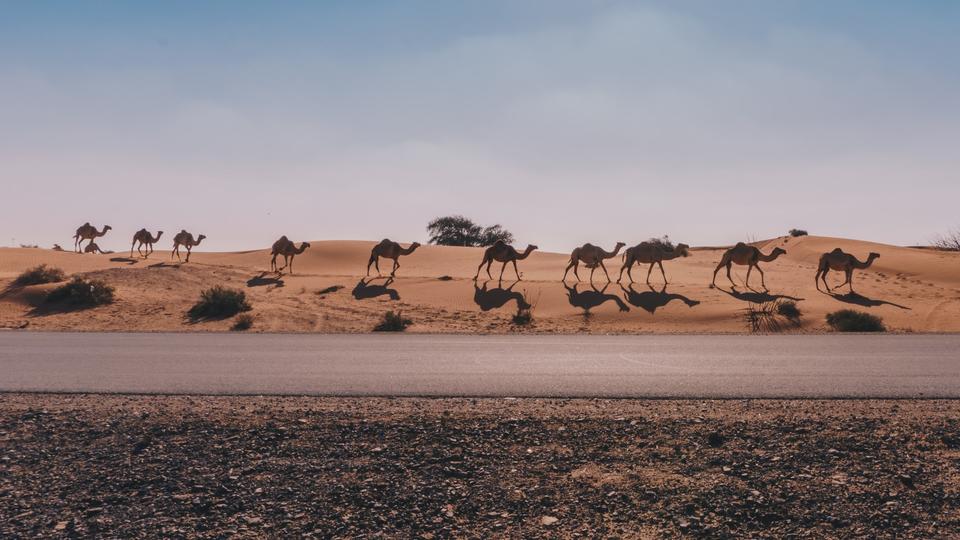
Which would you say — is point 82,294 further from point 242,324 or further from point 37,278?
point 242,324

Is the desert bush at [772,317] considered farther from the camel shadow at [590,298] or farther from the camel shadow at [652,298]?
the camel shadow at [590,298]

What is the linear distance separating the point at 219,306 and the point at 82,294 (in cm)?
485

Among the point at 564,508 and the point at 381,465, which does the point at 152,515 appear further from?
the point at 564,508

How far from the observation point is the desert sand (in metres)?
23.6

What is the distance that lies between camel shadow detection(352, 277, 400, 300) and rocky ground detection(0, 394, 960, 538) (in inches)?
784

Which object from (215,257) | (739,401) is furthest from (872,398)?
(215,257)

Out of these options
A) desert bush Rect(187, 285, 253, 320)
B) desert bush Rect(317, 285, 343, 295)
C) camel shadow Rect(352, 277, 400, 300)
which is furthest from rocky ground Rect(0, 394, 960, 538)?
desert bush Rect(317, 285, 343, 295)

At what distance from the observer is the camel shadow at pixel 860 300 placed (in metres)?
27.3

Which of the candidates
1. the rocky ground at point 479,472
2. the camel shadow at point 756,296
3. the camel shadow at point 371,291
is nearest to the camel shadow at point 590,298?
the camel shadow at point 756,296

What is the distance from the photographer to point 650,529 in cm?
609

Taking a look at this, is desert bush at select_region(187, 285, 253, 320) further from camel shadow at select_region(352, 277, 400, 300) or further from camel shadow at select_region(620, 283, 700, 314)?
camel shadow at select_region(620, 283, 700, 314)

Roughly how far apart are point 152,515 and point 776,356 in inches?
433

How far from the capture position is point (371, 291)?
1204 inches

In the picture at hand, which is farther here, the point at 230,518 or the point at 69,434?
the point at 69,434
